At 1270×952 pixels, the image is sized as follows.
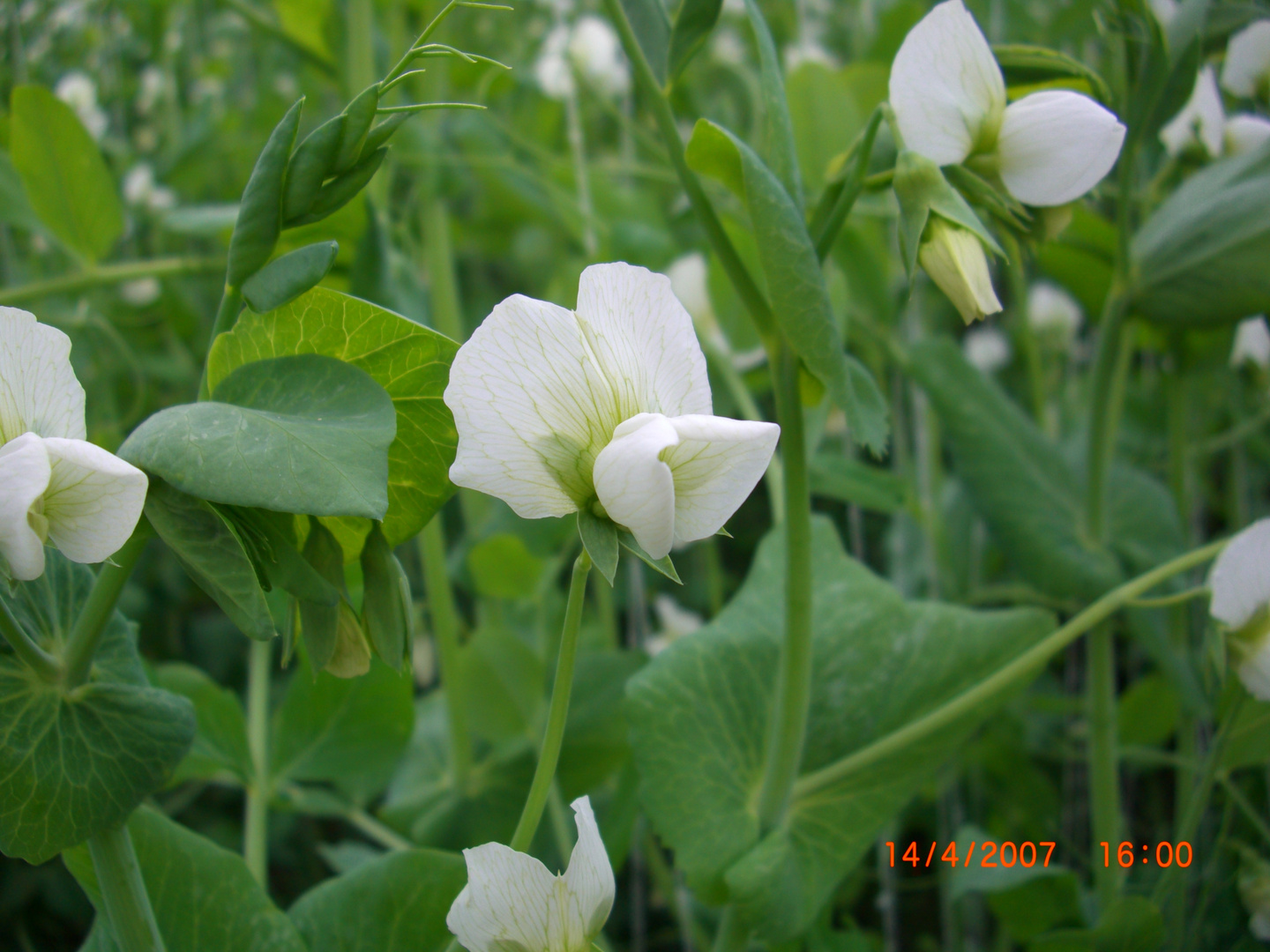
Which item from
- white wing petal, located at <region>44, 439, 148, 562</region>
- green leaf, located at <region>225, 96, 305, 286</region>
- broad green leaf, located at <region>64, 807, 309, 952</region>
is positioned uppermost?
green leaf, located at <region>225, 96, 305, 286</region>

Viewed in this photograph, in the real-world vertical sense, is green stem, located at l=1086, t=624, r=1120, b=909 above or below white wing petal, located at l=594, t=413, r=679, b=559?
below

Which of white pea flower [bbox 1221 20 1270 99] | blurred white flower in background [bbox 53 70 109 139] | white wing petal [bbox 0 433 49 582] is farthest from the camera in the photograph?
blurred white flower in background [bbox 53 70 109 139]

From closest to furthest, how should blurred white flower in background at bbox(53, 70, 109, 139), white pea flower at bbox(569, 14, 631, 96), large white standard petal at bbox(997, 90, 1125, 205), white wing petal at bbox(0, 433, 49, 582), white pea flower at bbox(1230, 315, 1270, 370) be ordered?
white wing petal at bbox(0, 433, 49, 582) < large white standard petal at bbox(997, 90, 1125, 205) < white pea flower at bbox(1230, 315, 1270, 370) < white pea flower at bbox(569, 14, 631, 96) < blurred white flower in background at bbox(53, 70, 109, 139)

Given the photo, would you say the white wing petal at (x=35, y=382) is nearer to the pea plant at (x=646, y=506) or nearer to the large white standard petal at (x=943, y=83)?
the pea plant at (x=646, y=506)

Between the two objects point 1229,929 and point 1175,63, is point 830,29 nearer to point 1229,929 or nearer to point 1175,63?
point 1175,63

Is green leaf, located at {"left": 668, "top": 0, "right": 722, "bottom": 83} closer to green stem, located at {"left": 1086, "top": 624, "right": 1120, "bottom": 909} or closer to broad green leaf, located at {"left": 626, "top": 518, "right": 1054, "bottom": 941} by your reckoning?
broad green leaf, located at {"left": 626, "top": 518, "right": 1054, "bottom": 941}

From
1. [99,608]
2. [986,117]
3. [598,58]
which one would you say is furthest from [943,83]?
[598,58]

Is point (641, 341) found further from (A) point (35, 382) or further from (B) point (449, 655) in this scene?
(B) point (449, 655)

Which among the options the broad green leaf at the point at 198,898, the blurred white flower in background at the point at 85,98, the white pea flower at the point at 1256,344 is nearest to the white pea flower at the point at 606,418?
the broad green leaf at the point at 198,898

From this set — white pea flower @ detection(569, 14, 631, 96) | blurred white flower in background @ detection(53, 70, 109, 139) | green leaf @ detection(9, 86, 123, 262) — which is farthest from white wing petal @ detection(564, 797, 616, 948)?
blurred white flower in background @ detection(53, 70, 109, 139)
